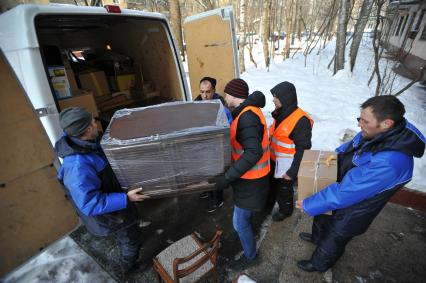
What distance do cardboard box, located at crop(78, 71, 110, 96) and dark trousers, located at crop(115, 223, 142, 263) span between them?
2348 mm

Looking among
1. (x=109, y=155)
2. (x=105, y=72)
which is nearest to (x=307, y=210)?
(x=109, y=155)

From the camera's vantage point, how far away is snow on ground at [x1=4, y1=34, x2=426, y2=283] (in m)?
2.21

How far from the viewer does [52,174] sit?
6.53 feet

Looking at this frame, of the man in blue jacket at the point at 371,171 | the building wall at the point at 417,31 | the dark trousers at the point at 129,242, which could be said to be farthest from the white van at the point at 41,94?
the building wall at the point at 417,31

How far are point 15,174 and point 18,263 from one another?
822 mm

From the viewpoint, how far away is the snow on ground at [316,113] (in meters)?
2.21

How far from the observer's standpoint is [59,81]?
2.37 meters

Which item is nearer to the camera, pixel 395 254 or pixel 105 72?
pixel 395 254

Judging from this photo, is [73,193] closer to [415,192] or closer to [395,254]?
[395,254]

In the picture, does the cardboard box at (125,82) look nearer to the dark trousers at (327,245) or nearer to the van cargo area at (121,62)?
the van cargo area at (121,62)

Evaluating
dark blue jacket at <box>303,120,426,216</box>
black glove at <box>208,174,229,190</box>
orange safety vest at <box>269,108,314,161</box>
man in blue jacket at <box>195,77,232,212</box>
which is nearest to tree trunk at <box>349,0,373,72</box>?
man in blue jacket at <box>195,77,232,212</box>

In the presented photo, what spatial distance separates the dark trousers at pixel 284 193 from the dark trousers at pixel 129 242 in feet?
5.02

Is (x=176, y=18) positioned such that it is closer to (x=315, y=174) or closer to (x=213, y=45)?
(x=213, y=45)

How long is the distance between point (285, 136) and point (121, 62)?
294 cm
